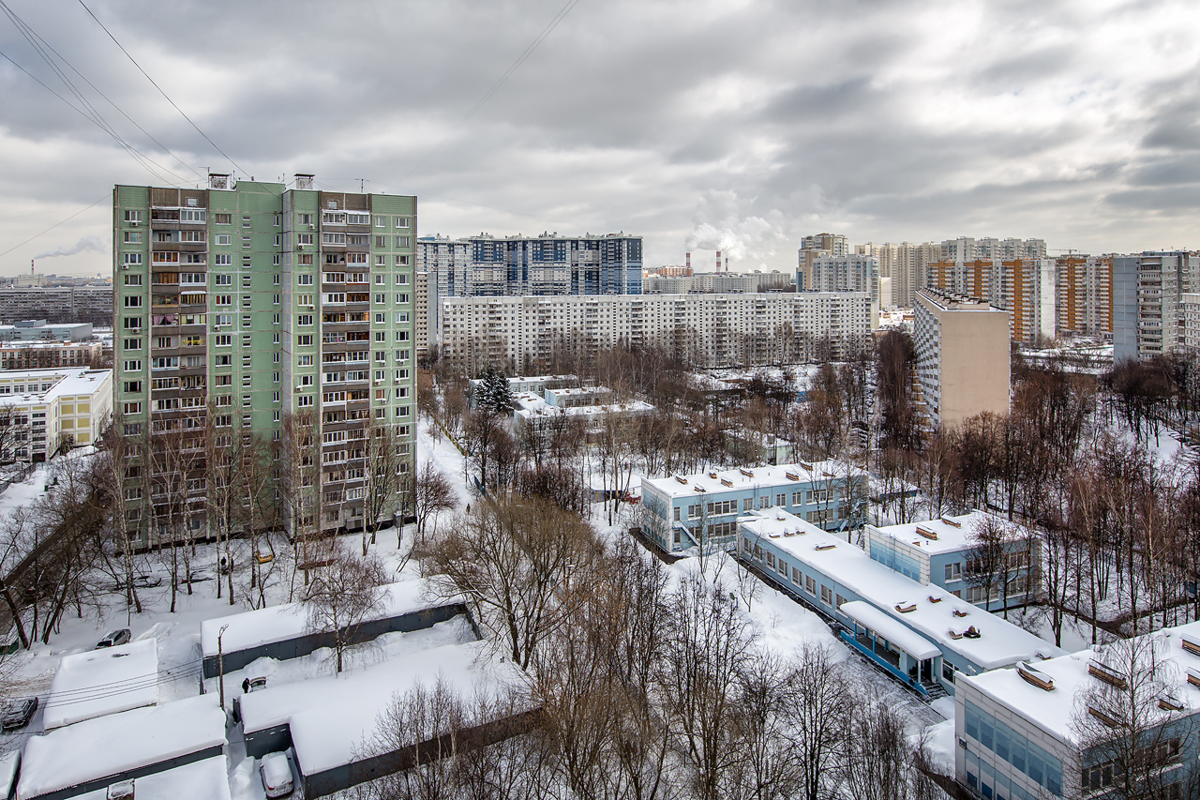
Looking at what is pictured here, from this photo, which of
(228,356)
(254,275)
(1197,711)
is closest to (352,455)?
(228,356)

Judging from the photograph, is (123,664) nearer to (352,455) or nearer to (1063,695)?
(352,455)

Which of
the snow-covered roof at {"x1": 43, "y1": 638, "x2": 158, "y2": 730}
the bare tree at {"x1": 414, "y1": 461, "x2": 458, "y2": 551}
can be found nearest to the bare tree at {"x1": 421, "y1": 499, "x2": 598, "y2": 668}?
the snow-covered roof at {"x1": 43, "y1": 638, "x2": 158, "y2": 730}

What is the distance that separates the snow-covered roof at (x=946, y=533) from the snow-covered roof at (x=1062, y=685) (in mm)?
5347

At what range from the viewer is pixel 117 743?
34.7 feet

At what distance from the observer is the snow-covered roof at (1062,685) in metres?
8.96

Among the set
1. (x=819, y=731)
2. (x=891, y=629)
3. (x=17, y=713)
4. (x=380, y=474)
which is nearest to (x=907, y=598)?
(x=891, y=629)

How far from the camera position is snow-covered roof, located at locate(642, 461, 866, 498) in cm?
2091

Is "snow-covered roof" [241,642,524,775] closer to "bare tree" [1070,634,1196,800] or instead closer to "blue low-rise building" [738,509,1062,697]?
"blue low-rise building" [738,509,1062,697]

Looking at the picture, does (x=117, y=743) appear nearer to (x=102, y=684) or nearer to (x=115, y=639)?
(x=102, y=684)

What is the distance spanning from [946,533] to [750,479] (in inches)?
238


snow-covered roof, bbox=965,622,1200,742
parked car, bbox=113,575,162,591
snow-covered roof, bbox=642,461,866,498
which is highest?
snow-covered roof, bbox=642,461,866,498

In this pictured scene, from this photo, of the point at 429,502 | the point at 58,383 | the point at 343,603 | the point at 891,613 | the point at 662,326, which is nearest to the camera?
the point at 343,603

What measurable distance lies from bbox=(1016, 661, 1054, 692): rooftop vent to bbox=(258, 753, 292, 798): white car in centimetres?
1088

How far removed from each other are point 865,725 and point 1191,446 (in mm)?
31180
